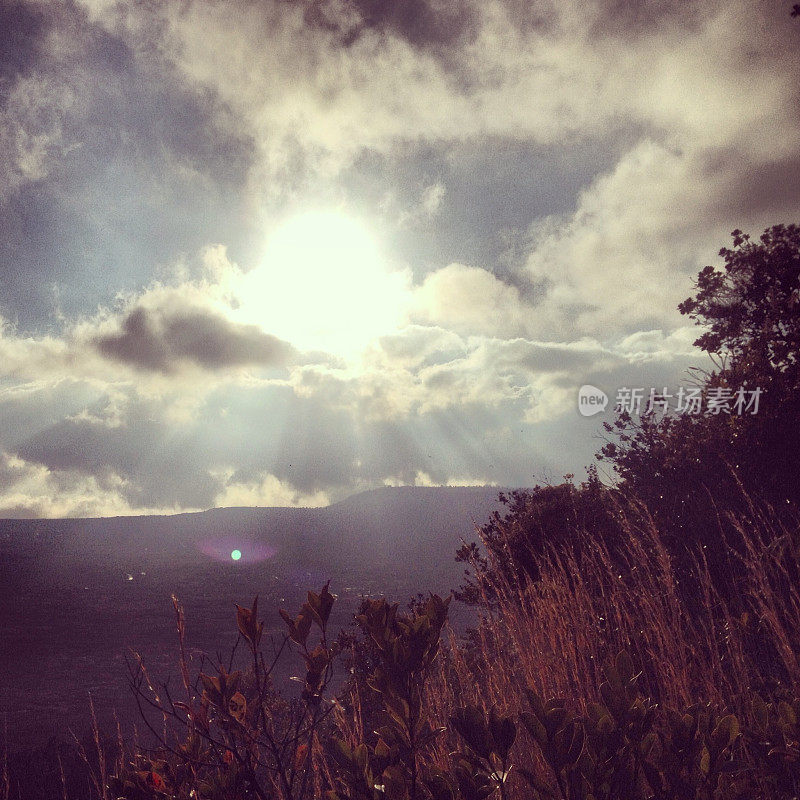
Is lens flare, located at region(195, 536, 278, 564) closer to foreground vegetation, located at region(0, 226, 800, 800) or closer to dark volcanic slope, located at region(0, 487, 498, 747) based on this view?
dark volcanic slope, located at region(0, 487, 498, 747)

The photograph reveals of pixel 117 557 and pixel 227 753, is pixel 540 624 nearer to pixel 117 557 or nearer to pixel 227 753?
pixel 227 753

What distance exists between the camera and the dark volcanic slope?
3469cm

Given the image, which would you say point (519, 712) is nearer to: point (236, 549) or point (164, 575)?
point (164, 575)

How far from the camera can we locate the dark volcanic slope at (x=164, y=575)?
3469 centimetres

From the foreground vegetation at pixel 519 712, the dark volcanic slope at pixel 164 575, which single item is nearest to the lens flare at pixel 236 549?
the dark volcanic slope at pixel 164 575

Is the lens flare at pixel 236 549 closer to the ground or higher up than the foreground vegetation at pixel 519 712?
closer to the ground

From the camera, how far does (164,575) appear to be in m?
83.2

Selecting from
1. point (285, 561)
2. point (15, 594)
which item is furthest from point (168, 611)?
point (285, 561)

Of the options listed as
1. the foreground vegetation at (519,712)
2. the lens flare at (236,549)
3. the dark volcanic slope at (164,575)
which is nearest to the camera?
the foreground vegetation at (519,712)

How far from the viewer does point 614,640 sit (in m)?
2.33

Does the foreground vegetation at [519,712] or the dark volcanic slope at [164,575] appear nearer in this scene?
the foreground vegetation at [519,712]

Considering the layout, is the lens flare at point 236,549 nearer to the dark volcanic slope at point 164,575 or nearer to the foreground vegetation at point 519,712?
the dark volcanic slope at point 164,575

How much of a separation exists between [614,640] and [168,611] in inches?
2634

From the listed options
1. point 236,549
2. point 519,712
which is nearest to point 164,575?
point 236,549
